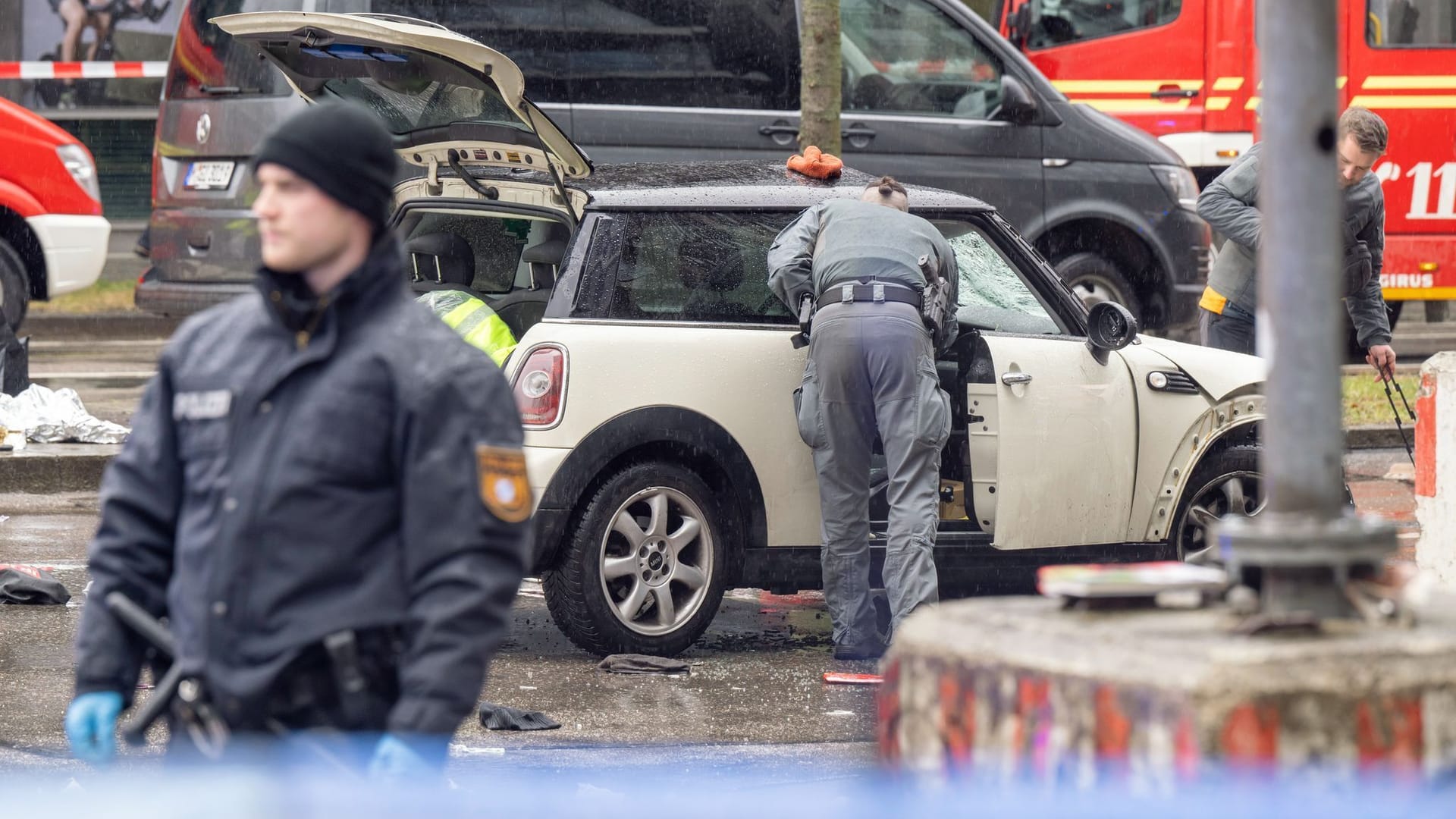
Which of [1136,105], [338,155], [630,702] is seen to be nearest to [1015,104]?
[1136,105]

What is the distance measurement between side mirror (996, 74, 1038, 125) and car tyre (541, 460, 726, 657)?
4.78 metres

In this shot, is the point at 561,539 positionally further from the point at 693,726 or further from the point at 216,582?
the point at 216,582

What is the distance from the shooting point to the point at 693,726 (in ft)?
18.8

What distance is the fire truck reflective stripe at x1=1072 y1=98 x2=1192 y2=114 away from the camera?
1329 centimetres

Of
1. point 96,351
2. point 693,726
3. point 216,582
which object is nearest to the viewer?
point 216,582

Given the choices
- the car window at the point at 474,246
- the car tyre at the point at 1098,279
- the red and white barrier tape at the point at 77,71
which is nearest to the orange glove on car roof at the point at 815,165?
the car window at the point at 474,246

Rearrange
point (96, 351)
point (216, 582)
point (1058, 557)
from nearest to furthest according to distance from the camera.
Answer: point (216, 582) < point (1058, 557) < point (96, 351)

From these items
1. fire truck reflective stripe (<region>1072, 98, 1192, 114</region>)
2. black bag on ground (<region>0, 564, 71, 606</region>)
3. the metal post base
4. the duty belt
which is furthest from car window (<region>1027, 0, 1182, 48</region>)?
the metal post base

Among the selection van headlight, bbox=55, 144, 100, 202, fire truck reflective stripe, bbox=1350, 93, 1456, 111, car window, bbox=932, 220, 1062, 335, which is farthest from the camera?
fire truck reflective stripe, bbox=1350, 93, 1456, 111

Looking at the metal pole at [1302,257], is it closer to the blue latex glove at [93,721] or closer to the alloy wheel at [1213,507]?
the blue latex glove at [93,721]

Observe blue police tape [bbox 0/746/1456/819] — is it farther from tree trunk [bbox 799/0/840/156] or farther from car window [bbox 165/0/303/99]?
car window [bbox 165/0/303/99]

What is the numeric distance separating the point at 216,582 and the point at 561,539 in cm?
364

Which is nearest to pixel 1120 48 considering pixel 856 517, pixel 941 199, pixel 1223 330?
pixel 1223 330

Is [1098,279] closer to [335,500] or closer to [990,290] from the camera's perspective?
[990,290]
